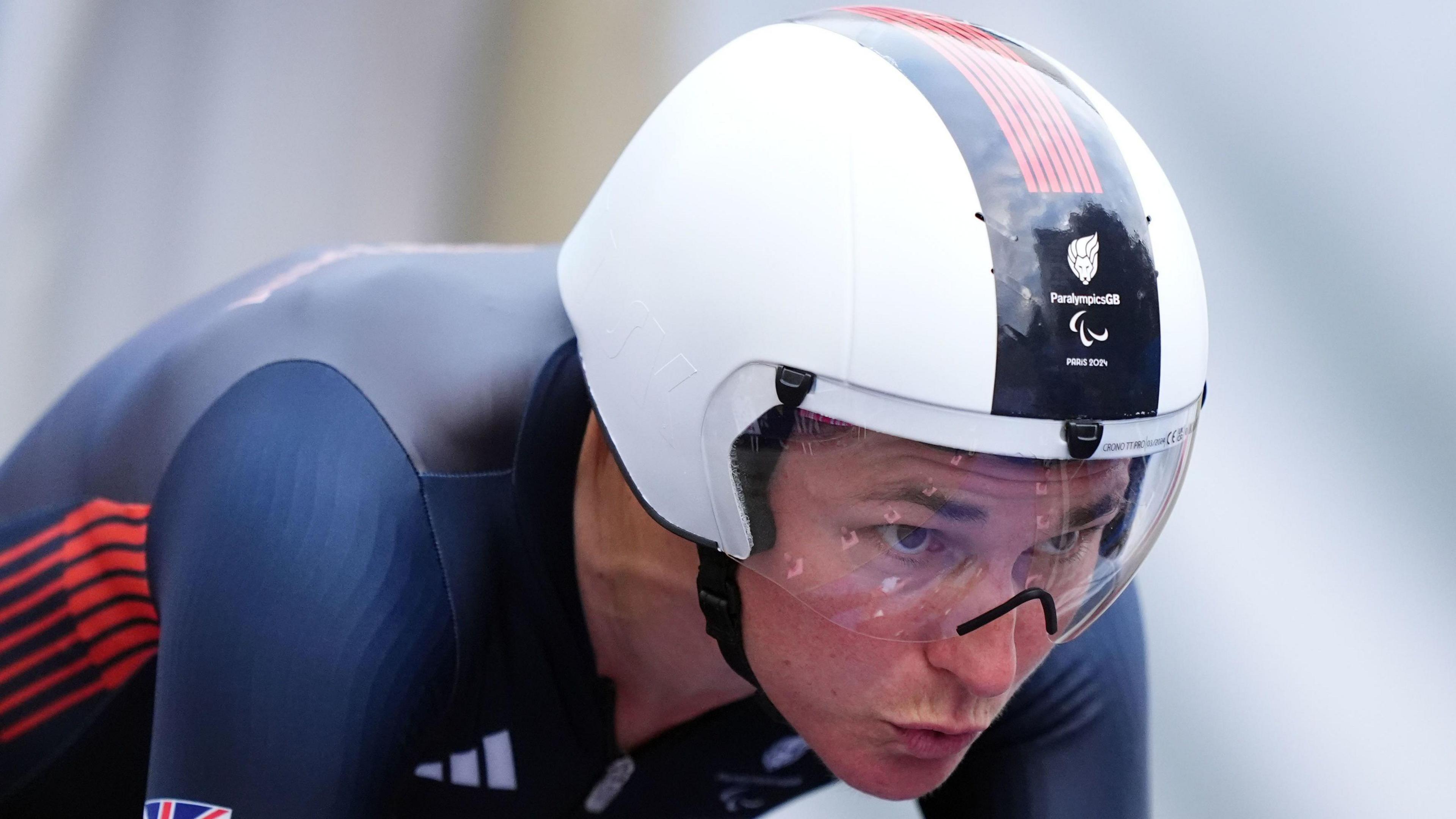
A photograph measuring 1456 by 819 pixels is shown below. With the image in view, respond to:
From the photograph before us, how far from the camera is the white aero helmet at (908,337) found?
90cm

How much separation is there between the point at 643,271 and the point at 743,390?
129mm

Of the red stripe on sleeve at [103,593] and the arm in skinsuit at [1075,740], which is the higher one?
the red stripe on sleeve at [103,593]

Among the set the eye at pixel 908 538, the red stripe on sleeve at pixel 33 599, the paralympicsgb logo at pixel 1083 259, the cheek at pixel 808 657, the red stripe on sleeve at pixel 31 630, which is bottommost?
the red stripe on sleeve at pixel 31 630

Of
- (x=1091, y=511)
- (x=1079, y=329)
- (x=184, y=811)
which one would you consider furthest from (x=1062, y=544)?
(x=184, y=811)

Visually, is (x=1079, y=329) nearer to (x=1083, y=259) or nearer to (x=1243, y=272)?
(x=1083, y=259)

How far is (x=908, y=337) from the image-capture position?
0.90 meters

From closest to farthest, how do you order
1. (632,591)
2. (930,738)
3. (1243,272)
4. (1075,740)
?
(930,738), (632,591), (1075,740), (1243,272)

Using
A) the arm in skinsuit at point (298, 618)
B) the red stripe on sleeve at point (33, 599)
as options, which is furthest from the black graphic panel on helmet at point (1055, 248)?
the red stripe on sleeve at point (33, 599)

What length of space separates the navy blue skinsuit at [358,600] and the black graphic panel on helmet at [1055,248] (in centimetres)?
38

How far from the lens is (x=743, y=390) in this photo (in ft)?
3.10

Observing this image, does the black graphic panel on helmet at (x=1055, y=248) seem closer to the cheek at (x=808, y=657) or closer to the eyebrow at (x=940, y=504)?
the eyebrow at (x=940, y=504)

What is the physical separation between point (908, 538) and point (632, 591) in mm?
288

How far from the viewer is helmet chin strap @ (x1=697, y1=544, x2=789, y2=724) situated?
1032 mm

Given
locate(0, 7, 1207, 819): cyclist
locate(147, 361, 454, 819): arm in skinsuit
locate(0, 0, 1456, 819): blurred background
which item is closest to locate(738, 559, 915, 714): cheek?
locate(0, 7, 1207, 819): cyclist
